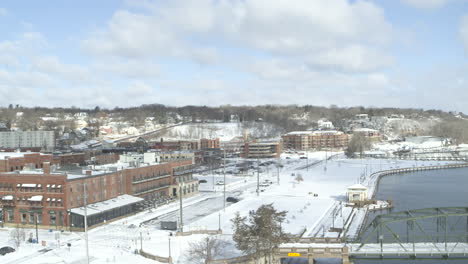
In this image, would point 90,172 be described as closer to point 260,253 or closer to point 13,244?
point 13,244

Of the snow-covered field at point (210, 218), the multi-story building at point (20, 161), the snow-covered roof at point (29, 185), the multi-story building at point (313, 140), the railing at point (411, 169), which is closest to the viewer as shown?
the snow-covered field at point (210, 218)

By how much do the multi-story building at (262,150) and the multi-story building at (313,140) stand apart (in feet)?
90.2

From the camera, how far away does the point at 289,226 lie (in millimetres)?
38219

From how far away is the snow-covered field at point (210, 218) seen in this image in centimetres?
3008

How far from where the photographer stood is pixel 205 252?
93.5 feet

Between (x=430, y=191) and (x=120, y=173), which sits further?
(x=430, y=191)

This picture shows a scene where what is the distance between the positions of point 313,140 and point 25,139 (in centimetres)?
7496

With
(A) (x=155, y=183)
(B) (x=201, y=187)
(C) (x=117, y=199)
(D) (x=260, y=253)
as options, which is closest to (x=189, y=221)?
(C) (x=117, y=199)

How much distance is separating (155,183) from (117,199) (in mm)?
7228

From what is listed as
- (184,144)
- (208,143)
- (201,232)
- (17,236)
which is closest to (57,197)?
(17,236)

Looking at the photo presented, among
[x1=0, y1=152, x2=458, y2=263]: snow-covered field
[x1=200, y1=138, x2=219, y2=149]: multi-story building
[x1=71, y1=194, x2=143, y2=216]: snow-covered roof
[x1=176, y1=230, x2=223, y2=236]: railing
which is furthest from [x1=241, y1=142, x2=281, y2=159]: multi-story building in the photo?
[x1=176, y1=230, x2=223, y2=236]: railing

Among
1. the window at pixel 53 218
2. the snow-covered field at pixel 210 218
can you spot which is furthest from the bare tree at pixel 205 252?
the window at pixel 53 218

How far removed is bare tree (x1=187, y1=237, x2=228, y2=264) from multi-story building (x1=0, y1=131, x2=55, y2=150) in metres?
96.5

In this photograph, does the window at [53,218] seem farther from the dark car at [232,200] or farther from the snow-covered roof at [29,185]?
the dark car at [232,200]
